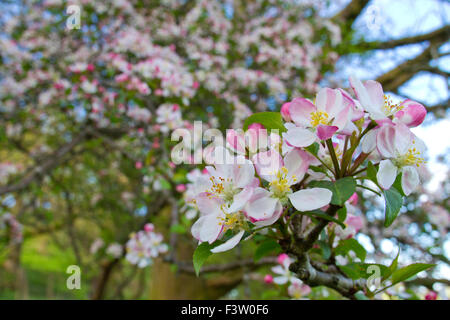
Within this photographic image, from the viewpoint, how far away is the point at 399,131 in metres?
0.56

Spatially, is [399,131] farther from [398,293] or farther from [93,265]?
[93,265]

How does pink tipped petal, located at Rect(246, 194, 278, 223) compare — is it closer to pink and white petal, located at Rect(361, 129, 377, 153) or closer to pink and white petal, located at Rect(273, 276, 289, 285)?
pink and white petal, located at Rect(361, 129, 377, 153)

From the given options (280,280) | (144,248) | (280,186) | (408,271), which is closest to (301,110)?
(280,186)

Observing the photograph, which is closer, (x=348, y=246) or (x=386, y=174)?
(x=386, y=174)

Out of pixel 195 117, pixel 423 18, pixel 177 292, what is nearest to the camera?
pixel 195 117

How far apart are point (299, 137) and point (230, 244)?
200 millimetres

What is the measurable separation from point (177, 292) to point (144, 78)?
6.26 ft

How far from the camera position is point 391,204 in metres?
0.53

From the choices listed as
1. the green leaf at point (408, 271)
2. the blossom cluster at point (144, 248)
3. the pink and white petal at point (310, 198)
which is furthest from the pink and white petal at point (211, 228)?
the blossom cluster at point (144, 248)

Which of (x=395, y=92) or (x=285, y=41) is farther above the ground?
(x=285, y=41)

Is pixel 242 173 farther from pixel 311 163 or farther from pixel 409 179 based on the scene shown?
pixel 409 179

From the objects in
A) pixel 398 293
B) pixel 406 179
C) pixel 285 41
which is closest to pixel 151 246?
pixel 398 293

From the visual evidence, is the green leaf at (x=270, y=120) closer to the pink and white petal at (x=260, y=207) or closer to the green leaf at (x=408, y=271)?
the pink and white petal at (x=260, y=207)

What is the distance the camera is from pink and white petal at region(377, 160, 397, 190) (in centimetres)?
54
